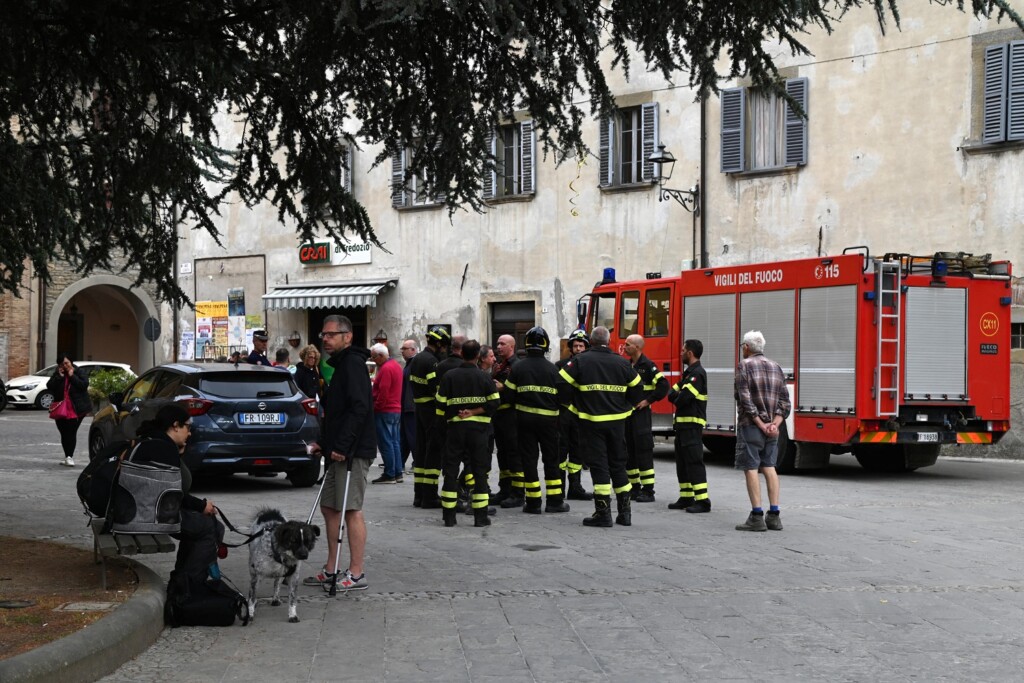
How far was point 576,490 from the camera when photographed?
14258 mm

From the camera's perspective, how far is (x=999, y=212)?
69.0 ft

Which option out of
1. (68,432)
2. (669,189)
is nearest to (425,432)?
(68,432)

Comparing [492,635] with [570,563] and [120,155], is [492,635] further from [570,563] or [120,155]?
[120,155]

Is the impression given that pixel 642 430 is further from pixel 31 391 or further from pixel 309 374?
pixel 31 391

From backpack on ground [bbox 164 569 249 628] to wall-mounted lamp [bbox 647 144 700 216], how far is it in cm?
1807

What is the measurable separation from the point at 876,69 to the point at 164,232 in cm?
1488

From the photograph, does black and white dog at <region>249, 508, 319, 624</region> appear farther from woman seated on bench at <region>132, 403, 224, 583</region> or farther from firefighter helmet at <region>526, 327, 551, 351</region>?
firefighter helmet at <region>526, 327, 551, 351</region>

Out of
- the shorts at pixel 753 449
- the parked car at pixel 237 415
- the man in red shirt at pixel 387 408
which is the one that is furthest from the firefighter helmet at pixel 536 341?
the parked car at pixel 237 415

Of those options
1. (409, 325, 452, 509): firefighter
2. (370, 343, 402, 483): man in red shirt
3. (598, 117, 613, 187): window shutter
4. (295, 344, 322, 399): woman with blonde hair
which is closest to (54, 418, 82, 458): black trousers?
(295, 344, 322, 399): woman with blonde hair

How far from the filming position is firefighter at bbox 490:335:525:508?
1302cm

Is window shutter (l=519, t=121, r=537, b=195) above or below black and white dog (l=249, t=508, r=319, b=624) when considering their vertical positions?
above

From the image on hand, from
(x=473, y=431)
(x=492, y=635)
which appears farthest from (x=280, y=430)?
(x=492, y=635)

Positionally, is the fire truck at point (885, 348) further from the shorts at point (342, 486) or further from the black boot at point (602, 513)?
the shorts at point (342, 486)

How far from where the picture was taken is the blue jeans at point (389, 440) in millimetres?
15750
